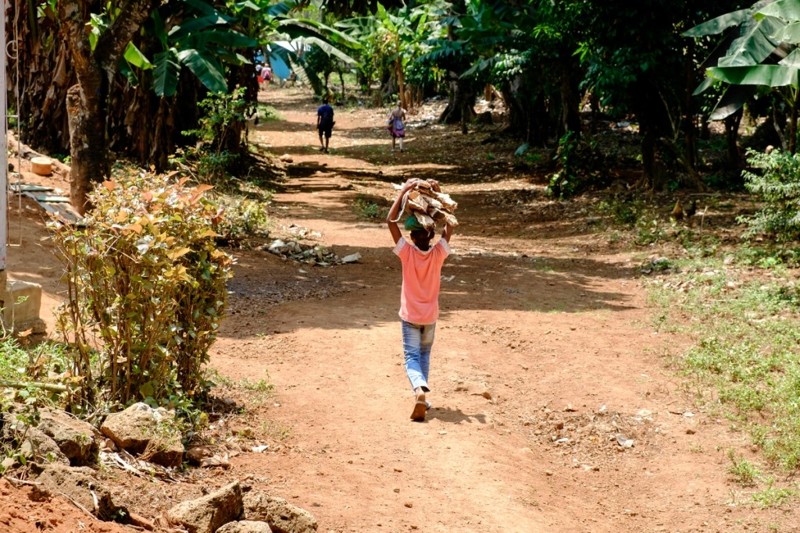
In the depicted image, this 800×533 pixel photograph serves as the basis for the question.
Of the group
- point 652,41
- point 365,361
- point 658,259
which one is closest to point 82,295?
point 365,361

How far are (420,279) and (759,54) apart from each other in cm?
835

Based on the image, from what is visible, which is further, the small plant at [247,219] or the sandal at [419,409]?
the small plant at [247,219]

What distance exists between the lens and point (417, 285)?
7016 millimetres

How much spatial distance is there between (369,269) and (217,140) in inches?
327

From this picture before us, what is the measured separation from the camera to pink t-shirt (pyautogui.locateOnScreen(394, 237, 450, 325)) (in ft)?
22.8

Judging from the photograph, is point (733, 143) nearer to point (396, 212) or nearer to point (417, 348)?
point (396, 212)

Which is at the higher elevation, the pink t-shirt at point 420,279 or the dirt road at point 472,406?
the pink t-shirt at point 420,279

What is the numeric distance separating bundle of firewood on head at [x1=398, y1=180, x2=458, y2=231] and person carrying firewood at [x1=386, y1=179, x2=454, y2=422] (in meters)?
0.01

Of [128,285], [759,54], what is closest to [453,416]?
[128,285]

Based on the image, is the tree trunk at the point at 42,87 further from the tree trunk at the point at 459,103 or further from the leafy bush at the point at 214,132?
the tree trunk at the point at 459,103

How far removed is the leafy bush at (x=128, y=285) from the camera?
5652mm

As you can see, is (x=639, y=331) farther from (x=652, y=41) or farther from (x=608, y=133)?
(x=608, y=133)

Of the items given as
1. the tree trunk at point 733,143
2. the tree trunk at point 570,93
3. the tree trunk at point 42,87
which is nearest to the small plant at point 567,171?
the tree trunk at point 570,93

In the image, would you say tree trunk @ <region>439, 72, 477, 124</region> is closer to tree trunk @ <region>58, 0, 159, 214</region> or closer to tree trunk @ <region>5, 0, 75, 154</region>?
tree trunk @ <region>5, 0, 75, 154</region>
